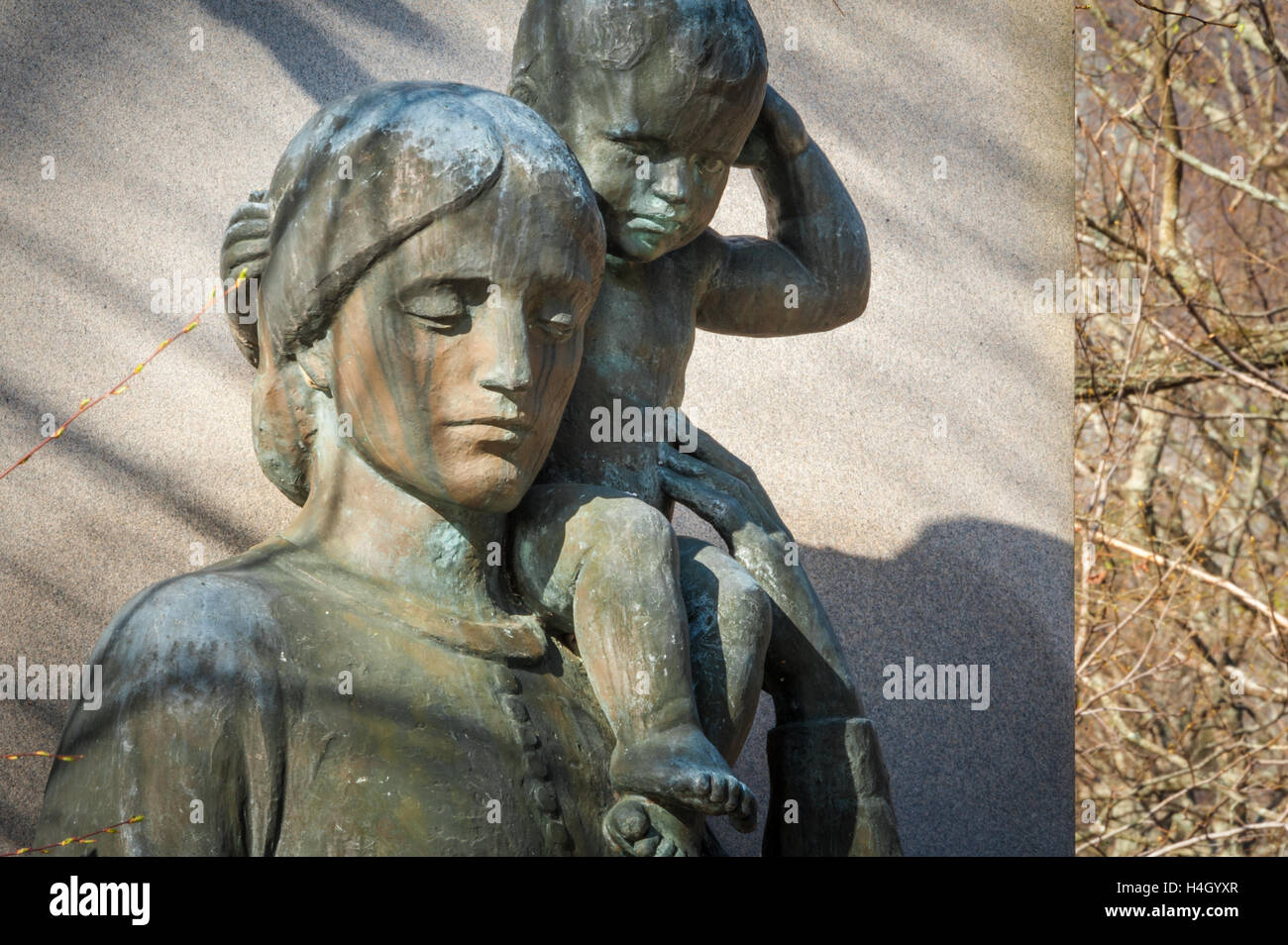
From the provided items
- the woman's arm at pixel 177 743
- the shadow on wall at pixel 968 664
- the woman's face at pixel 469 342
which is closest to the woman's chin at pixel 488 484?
the woman's face at pixel 469 342

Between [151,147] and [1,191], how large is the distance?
28 cm

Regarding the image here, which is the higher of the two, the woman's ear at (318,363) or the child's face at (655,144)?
the child's face at (655,144)

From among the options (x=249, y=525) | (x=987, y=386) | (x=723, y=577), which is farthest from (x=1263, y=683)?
(x=723, y=577)

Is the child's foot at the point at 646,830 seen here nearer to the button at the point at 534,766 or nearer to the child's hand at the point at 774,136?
the button at the point at 534,766

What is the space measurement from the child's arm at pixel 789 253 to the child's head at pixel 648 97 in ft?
0.66

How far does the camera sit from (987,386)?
12.5ft

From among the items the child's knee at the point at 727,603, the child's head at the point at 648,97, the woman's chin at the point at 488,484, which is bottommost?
the child's knee at the point at 727,603

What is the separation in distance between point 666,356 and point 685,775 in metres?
0.66

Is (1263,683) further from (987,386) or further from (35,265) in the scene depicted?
(35,265)

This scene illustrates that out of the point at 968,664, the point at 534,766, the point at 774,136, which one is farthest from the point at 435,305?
the point at 968,664

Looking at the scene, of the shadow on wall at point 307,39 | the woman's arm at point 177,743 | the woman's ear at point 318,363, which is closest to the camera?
the woman's arm at point 177,743

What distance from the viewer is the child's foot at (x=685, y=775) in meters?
1.93

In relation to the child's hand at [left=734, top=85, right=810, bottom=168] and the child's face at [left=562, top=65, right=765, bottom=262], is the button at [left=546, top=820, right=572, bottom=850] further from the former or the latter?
the child's hand at [left=734, top=85, right=810, bottom=168]

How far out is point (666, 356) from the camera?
240 centimetres
